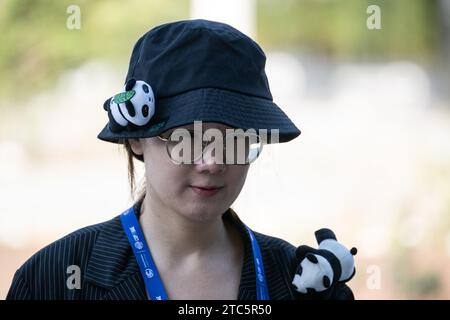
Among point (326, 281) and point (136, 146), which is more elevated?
point (136, 146)

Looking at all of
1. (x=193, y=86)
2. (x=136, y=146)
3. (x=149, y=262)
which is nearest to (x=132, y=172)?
(x=136, y=146)

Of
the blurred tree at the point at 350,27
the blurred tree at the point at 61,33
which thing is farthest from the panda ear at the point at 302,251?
the blurred tree at the point at 350,27

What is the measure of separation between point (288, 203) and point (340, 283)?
3.69 m

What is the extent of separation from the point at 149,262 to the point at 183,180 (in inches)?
10.3

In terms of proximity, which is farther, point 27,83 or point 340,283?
point 27,83

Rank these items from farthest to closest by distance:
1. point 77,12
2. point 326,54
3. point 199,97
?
point 326,54 → point 77,12 → point 199,97

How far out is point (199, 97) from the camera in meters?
1.78

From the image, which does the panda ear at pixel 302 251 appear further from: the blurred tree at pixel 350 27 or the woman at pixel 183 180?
the blurred tree at pixel 350 27

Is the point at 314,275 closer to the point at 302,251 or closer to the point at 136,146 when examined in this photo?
the point at 302,251

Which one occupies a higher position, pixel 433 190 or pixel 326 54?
pixel 326 54

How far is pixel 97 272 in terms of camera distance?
1.91m

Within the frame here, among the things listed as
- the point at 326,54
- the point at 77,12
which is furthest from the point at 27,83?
the point at 326,54
